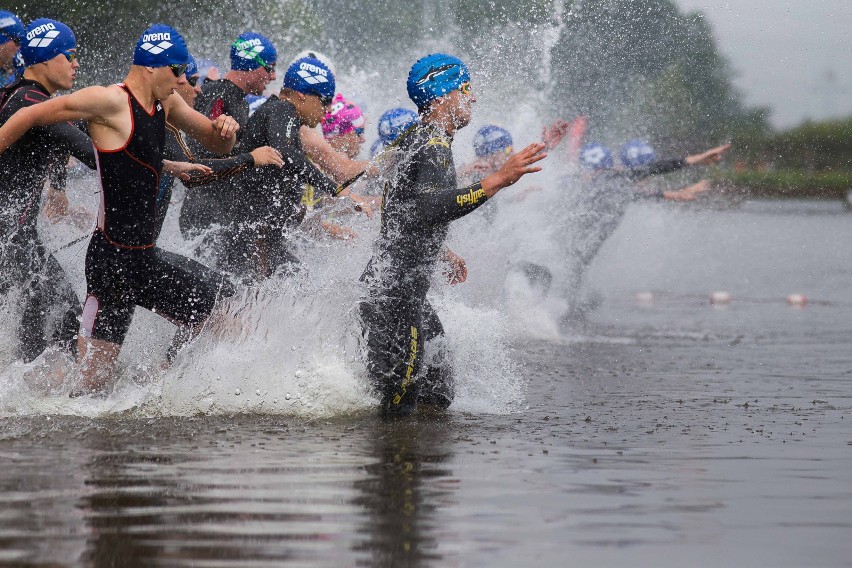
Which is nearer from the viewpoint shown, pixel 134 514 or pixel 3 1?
pixel 134 514

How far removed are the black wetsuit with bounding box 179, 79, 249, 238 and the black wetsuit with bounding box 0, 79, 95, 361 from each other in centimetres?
117

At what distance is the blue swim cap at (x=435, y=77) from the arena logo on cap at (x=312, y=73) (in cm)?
128

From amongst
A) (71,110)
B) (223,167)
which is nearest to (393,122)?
(223,167)

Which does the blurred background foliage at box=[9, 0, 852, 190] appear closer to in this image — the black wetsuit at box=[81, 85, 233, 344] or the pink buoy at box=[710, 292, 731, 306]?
the pink buoy at box=[710, 292, 731, 306]

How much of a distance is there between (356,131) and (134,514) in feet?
21.9

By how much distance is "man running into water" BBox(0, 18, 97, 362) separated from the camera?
7141 mm

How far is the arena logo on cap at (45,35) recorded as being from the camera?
23.9 ft

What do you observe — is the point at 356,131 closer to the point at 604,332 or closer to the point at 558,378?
the point at 558,378

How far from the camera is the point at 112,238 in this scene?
642 centimetres

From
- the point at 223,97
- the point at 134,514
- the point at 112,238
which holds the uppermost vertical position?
the point at 223,97

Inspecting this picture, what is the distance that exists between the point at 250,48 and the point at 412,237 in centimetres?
278

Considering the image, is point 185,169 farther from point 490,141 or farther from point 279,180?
point 490,141

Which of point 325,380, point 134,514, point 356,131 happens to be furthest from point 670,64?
point 134,514

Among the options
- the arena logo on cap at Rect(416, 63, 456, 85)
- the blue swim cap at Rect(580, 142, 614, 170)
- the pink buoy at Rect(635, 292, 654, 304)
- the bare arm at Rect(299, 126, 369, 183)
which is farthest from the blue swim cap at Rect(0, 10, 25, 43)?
the pink buoy at Rect(635, 292, 654, 304)
